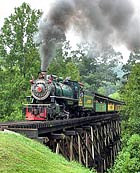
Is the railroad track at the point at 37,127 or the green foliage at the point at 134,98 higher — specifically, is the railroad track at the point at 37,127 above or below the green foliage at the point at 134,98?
below

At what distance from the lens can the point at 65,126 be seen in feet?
62.2

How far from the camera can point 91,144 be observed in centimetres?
2464

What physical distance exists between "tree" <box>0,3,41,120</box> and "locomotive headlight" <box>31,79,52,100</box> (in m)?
8.57

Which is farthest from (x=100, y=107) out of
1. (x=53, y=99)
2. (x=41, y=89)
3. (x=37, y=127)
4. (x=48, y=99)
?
(x=37, y=127)

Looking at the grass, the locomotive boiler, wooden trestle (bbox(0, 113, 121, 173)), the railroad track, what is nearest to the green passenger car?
wooden trestle (bbox(0, 113, 121, 173))

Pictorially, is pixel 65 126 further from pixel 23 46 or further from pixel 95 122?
pixel 23 46

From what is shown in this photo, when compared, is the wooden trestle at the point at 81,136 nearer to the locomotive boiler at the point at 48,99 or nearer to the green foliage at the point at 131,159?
the locomotive boiler at the point at 48,99

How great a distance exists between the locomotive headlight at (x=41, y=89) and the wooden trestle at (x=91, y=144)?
8.68ft

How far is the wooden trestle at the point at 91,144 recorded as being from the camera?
18.2 m

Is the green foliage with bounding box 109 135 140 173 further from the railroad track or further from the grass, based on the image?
the grass

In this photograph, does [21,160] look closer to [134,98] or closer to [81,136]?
[81,136]

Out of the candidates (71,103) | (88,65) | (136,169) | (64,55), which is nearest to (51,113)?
(71,103)

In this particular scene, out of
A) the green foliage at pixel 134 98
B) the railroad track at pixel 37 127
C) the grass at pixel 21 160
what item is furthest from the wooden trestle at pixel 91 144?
the grass at pixel 21 160

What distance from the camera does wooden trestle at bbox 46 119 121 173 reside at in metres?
18.2
